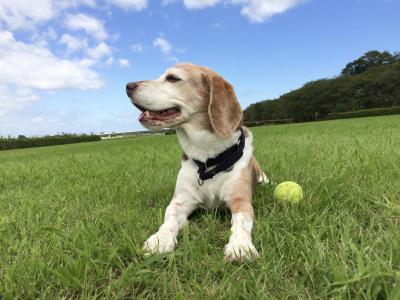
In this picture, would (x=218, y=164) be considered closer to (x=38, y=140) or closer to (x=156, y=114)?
(x=156, y=114)

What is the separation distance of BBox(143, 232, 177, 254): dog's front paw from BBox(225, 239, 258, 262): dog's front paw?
1.36 ft

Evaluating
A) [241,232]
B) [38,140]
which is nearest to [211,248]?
[241,232]

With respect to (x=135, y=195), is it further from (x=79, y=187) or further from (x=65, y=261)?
(x=65, y=261)

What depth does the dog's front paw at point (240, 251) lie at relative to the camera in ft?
7.83

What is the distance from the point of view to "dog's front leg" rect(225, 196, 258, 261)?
241 centimetres

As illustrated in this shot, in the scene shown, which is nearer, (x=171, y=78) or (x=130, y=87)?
(x=130, y=87)

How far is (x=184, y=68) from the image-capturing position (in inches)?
155

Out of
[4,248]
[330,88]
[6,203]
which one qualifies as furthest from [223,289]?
[330,88]

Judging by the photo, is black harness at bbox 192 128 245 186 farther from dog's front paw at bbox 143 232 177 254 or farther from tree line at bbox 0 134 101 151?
tree line at bbox 0 134 101 151

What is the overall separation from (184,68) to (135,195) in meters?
1.59

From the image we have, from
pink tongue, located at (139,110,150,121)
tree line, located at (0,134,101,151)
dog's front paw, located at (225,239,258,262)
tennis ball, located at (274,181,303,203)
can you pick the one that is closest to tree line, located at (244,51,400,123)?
tree line, located at (0,134,101,151)

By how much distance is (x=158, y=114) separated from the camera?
3688 millimetres

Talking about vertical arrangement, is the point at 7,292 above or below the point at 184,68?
below

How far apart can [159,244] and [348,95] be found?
7663 cm
